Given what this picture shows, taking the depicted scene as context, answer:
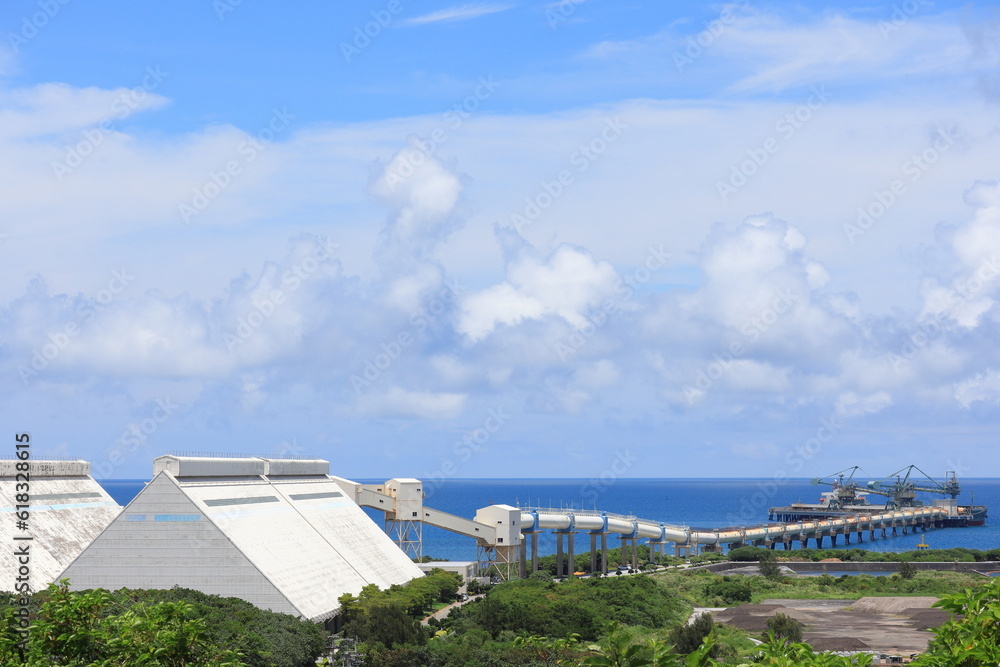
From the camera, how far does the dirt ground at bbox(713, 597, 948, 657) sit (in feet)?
237

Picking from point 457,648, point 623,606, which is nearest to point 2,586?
point 457,648

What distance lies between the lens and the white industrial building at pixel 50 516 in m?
75.9

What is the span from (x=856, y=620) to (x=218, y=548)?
48.4 metres

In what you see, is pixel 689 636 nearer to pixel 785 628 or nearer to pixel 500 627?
pixel 785 628

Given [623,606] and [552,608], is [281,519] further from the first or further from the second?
[623,606]

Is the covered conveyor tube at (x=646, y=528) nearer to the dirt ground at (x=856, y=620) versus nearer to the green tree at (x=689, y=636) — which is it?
the dirt ground at (x=856, y=620)

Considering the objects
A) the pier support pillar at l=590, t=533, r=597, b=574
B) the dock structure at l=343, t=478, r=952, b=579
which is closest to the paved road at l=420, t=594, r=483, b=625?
the dock structure at l=343, t=478, r=952, b=579

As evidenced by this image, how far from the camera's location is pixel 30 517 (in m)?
83.8

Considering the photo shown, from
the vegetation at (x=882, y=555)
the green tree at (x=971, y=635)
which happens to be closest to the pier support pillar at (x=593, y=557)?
the vegetation at (x=882, y=555)

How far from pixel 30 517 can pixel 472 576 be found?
41.8 metres

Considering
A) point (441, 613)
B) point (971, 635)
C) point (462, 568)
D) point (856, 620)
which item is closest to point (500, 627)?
point (441, 613)

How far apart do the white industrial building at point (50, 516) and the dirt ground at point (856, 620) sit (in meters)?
49.1

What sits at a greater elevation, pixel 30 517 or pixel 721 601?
pixel 30 517

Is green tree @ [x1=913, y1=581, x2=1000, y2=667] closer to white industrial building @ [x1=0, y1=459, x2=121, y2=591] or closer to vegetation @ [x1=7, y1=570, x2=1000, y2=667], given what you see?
vegetation @ [x1=7, y1=570, x2=1000, y2=667]
